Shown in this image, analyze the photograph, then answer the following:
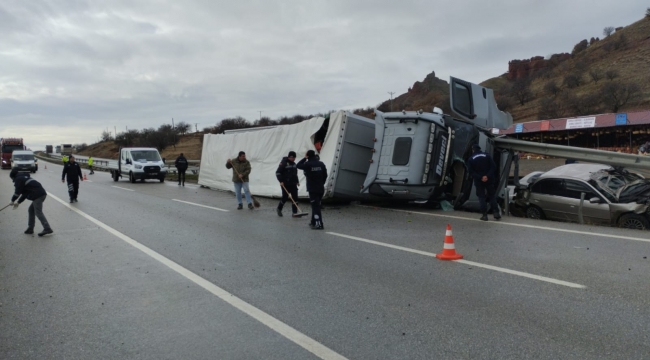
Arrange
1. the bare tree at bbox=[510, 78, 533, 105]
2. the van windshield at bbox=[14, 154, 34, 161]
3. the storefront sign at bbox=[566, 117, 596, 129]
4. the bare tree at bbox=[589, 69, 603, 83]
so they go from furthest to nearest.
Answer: the bare tree at bbox=[510, 78, 533, 105]
the bare tree at bbox=[589, 69, 603, 83]
the van windshield at bbox=[14, 154, 34, 161]
the storefront sign at bbox=[566, 117, 596, 129]

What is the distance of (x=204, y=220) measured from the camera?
1155 cm

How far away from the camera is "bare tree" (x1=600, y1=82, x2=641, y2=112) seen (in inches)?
1884

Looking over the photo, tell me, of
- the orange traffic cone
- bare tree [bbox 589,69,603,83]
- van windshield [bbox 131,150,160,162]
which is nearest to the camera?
the orange traffic cone

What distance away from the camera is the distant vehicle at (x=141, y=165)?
27.0m

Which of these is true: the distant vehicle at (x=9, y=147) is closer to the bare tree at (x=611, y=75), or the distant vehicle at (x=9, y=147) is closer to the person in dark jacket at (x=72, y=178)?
the person in dark jacket at (x=72, y=178)

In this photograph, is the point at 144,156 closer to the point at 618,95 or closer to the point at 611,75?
the point at 618,95

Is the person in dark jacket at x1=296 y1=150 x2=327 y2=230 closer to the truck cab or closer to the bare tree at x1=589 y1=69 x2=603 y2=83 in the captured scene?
the truck cab

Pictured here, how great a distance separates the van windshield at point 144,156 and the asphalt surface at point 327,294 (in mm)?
18412

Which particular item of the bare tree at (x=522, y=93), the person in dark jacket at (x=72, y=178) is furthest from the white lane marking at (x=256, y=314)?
the bare tree at (x=522, y=93)

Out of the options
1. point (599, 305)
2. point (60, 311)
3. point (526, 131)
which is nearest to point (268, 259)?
point (60, 311)

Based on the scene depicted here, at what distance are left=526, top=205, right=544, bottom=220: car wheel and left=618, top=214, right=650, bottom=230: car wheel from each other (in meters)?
2.22

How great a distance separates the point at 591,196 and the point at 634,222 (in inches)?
50.1

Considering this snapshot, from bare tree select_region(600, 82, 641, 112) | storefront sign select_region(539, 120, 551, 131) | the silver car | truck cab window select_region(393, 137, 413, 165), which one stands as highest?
bare tree select_region(600, 82, 641, 112)

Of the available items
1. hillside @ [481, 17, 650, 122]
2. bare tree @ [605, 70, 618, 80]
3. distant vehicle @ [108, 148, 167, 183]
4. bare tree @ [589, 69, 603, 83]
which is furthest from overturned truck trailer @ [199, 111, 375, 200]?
bare tree @ [589, 69, 603, 83]
